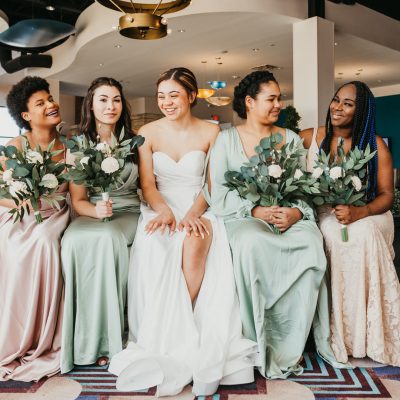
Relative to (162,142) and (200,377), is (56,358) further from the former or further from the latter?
(162,142)

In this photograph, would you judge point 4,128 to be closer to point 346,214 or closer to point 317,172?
point 317,172

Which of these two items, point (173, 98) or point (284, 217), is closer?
point (284, 217)

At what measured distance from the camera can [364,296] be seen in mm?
2955

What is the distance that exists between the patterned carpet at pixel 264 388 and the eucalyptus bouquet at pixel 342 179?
2.64 ft

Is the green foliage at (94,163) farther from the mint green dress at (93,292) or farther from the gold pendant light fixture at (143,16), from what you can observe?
the gold pendant light fixture at (143,16)

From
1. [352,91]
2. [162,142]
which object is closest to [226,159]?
[162,142]

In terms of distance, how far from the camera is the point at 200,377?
2.48 metres

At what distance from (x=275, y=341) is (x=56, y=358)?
49.2 inches

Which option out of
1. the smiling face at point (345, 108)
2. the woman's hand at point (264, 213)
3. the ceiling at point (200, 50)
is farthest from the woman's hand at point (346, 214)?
the ceiling at point (200, 50)

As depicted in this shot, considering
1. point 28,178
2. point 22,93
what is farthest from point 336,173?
point 22,93

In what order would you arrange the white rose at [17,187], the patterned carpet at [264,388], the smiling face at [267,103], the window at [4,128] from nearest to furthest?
the patterned carpet at [264,388] → the white rose at [17,187] → the smiling face at [267,103] → the window at [4,128]

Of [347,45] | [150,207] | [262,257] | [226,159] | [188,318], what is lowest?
[188,318]

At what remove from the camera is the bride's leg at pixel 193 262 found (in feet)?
9.62

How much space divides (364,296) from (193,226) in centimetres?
109
